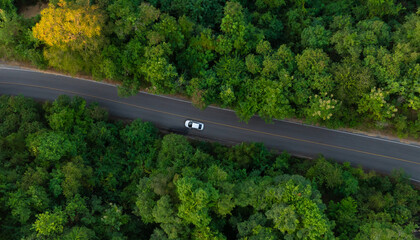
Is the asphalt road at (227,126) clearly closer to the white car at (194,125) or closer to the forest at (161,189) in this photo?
the white car at (194,125)

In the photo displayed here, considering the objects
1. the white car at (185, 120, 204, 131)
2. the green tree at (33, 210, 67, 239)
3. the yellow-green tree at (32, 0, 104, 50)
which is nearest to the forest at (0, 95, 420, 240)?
the green tree at (33, 210, 67, 239)

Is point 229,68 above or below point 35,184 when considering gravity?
above

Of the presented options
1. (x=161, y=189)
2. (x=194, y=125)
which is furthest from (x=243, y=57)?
(x=161, y=189)

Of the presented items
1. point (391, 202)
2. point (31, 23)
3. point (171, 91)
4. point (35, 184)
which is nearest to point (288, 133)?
point (391, 202)

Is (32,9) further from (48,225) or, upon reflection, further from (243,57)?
(48,225)

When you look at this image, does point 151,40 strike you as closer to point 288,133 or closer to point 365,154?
point 288,133

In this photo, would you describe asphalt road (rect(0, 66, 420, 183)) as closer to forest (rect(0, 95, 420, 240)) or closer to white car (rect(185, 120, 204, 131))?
white car (rect(185, 120, 204, 131))
